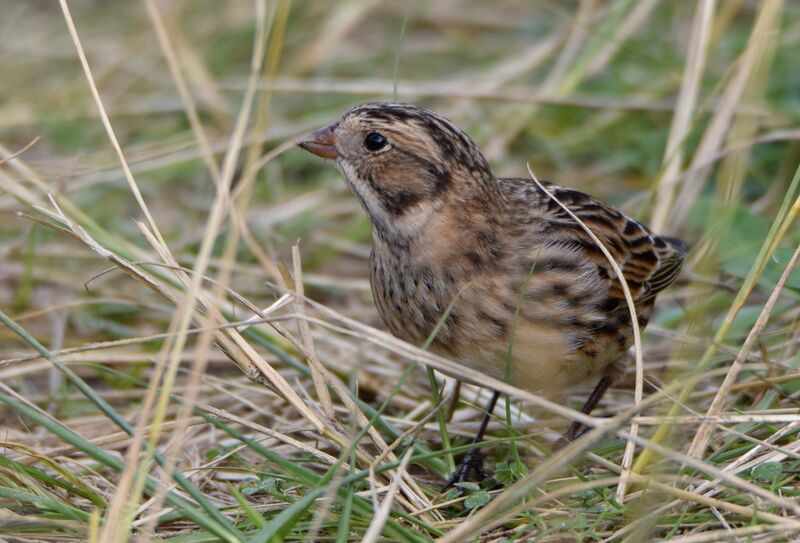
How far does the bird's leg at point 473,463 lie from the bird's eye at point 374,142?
2.99 feet

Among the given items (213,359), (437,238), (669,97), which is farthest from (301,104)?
(437,238)

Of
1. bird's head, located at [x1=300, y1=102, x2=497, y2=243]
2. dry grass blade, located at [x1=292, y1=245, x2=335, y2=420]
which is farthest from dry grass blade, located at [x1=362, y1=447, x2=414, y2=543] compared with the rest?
bird's head, located at [x1=300, y1=102, x2=497, y2=243]

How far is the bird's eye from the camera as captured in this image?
11.9 ft

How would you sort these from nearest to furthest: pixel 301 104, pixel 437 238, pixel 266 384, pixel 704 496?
pixel 704 496
pixel 266 384
pixel 437 238
pixel 301 104

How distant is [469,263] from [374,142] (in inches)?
19.7

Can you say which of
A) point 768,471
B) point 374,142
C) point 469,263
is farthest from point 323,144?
point 768,471

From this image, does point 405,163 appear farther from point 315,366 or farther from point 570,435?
point 570,435

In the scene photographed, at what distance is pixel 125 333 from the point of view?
4.82 meters

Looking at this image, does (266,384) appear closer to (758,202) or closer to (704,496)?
(704,496)

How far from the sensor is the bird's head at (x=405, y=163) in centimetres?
362

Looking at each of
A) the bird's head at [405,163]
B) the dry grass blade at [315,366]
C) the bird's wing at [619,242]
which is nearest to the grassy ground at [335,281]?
the dry grass blade at [315,366]

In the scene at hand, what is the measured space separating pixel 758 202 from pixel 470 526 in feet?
10.2

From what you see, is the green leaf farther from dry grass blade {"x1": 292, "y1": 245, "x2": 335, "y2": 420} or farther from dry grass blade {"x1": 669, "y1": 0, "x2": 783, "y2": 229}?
dry grass blade {"x1": 669, "y1": 0, "x2": 783, "y2": 229}

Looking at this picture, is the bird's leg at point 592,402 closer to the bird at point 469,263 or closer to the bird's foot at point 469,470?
the bird at point 469,263
